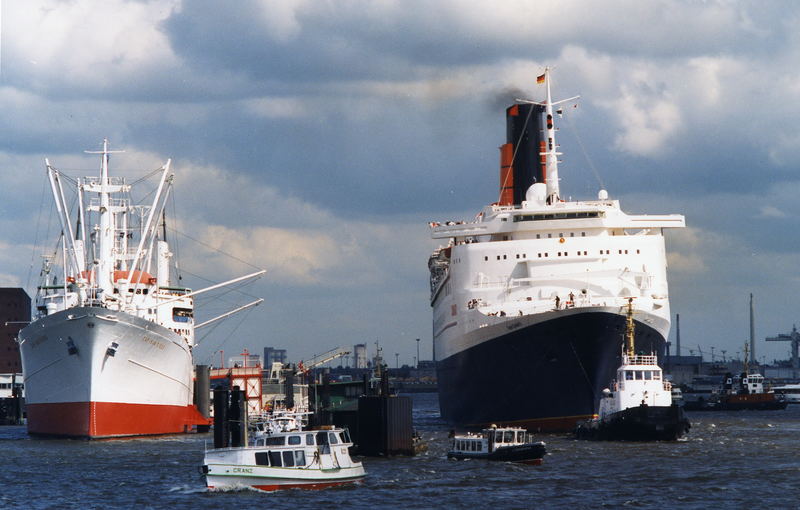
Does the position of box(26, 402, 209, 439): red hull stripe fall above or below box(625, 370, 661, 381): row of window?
below

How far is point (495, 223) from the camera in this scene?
8288 cm

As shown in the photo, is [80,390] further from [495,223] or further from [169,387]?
[495,223]

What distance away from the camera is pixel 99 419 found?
77.0 meters

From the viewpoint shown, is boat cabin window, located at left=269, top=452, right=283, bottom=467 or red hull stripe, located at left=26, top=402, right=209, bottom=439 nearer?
boat cabin window, located at left=269, top=452, right=283, bottom=467

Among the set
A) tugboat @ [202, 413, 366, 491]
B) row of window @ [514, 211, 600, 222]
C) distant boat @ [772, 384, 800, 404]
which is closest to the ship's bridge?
row of window @ [514, 211, 600, 222]

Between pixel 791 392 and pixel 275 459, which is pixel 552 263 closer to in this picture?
pixel 275 459

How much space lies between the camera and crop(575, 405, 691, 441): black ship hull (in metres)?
66.1

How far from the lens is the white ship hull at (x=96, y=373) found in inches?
3002

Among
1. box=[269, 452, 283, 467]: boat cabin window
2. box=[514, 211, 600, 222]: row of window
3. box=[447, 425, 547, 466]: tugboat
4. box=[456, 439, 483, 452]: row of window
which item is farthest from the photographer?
box=[514, 211, 600, 222]: row of window

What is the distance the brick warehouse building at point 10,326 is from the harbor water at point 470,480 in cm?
12317

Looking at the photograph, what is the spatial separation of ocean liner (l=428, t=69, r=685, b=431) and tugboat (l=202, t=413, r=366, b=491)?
22710 millimetres

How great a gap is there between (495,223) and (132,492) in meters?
37.8

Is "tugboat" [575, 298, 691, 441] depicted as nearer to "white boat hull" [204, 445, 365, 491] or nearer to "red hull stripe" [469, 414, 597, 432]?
"red hull stripe" [469, 414, 597, 432]

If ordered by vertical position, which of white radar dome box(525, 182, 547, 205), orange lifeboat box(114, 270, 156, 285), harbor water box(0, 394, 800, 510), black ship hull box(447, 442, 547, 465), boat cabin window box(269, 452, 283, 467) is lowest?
harbor water box(0, 394, 800, 510)
